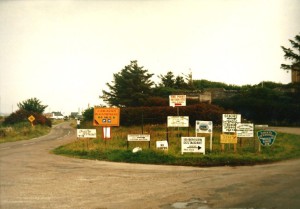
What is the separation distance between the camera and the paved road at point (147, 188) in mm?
8992

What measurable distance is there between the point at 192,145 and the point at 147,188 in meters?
7.85

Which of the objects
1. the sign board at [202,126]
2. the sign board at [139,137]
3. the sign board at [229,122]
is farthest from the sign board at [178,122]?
the sign board at [229,122]

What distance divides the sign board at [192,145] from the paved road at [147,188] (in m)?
3.01

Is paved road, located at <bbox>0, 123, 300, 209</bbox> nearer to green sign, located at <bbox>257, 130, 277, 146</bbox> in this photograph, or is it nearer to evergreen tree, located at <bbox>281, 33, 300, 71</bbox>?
green sign, located at <bbox>257, 130, 277, 146</bbox>

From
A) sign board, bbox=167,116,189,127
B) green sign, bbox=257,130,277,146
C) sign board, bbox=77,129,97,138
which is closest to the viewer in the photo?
green sign, bbox=257,130,277,146

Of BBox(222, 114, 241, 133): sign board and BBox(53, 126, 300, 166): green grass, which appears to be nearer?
BBox(53, 126, 300, 166): green grass

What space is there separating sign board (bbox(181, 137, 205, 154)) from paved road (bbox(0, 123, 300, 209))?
301cm

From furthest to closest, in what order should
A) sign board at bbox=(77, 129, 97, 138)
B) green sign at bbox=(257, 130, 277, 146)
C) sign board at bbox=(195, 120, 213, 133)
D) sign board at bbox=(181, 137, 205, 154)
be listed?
sign board at bbox=(77, 129, 97, 138), sign board at bbox=(195, 120, 213, 133), green sign at bbox=(257, 130, 277, 146), sign board at bbox=(181, 137, 205, 154)

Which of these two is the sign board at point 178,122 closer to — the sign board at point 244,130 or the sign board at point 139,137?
the sign board at point 139,137

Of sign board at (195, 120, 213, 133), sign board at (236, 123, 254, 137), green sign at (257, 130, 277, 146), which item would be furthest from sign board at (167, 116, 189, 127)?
green sign at (257, 130, 277, 146)

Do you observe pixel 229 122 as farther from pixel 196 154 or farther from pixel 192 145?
pixel 196 154

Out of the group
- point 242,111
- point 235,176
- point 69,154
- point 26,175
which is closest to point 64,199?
point 26,175

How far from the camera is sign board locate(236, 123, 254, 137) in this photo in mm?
19394

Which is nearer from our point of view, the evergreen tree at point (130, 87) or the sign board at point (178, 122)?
the sign board at point (178, 122)
